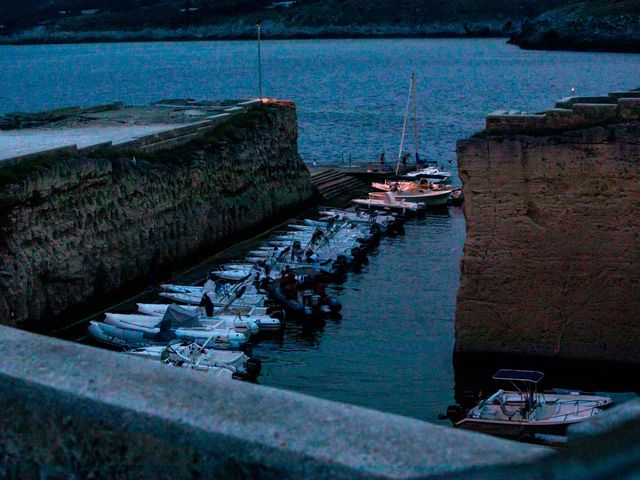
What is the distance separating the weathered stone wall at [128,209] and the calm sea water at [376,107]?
4.65 meters

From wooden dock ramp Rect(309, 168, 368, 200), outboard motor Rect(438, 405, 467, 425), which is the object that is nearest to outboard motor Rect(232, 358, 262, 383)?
outboard motor Rect(438, 405, 467, 425)

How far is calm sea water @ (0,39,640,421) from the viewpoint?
65.3ft

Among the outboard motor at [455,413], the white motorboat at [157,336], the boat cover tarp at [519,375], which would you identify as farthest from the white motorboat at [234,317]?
the boat cover tarp at [519,375]

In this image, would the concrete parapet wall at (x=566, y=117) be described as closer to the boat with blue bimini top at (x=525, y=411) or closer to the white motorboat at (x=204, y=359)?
the boat with blue bimini top at (x=525, y=411)

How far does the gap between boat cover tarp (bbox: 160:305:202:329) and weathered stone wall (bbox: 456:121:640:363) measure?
694 centimetres

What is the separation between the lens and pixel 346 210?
37.3 metres

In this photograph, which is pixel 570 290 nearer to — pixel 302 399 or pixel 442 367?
pixel 442 367

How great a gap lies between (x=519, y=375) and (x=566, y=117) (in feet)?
13.2

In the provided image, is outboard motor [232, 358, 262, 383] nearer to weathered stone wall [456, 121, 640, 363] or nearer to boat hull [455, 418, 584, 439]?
weathered stone wall [456, 121, 640, 363]

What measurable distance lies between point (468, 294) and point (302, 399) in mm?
14030

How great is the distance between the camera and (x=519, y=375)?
15.8 metres

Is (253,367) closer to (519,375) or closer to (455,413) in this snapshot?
(455,413)

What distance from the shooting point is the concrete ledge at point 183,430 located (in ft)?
9.73

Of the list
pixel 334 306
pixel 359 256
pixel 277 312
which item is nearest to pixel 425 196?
pixel 359 256
